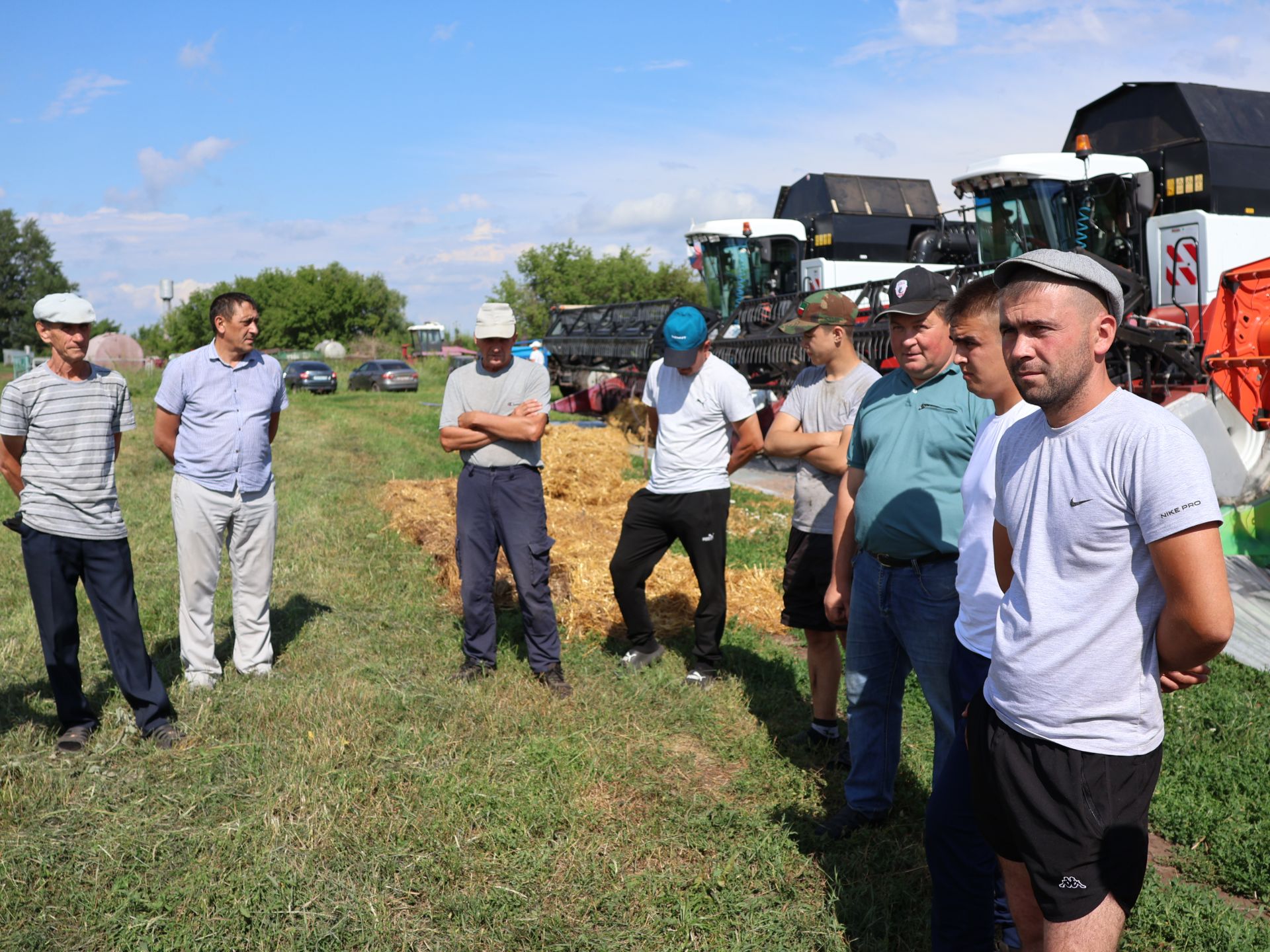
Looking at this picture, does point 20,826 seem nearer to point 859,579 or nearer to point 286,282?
point 859,579

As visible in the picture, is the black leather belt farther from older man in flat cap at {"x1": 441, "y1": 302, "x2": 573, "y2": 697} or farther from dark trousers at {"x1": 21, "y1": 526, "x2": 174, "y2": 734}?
dark trousers at {"x1": 21, "y1": 526, "x2": 174, "y2": 734}

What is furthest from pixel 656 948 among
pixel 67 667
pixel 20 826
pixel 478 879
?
pixel 67 667

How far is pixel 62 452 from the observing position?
15.4 ft

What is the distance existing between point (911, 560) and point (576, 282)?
68856 millimetres

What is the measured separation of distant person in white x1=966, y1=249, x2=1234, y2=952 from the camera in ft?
6.33

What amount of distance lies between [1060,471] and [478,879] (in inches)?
101

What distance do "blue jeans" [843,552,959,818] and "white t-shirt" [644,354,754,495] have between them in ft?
6.08

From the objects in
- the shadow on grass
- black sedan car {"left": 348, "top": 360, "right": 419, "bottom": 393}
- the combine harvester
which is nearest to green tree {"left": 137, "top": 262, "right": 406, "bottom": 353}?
black sedan car {"left": 348, "top": 360, "right": 419, "bottom": 393}

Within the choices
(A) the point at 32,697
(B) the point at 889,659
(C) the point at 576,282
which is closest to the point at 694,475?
(B) the point at 889,659

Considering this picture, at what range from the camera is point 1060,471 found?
208 centimetres

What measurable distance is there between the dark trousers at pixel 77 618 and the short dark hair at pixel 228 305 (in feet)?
4.30

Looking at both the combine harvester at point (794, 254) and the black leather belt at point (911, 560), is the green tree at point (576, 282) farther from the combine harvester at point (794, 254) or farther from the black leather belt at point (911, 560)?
the black leather belt at point (911, 560)

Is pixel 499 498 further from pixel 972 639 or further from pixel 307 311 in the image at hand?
pixel 307 311

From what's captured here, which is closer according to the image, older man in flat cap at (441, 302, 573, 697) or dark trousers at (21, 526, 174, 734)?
dark trousers at (21, 526, 174, 734)
